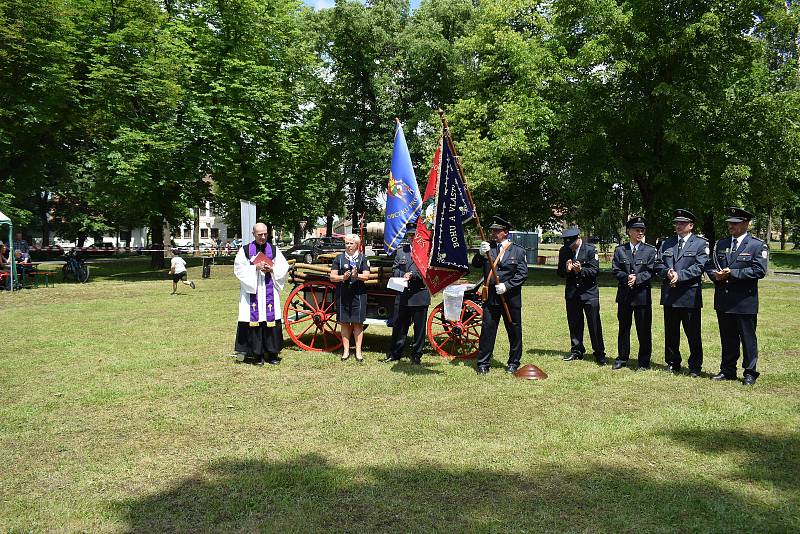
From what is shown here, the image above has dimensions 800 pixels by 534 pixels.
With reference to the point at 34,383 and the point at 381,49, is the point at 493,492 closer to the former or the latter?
the point at 34,383

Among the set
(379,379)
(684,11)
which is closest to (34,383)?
(379,379)

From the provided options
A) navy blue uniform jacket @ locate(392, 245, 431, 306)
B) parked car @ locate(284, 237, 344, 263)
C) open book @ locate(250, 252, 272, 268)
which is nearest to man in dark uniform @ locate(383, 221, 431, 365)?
navy blue uniform jacket @ locate(392, 245, 431, 306)

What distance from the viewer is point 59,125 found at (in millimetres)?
22859

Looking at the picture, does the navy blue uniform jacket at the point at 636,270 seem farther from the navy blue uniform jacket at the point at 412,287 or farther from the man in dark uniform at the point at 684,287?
the navy blue uniform jacket at the point at 412,287

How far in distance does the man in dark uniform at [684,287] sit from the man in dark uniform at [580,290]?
3.20 feet

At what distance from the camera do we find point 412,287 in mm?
8211

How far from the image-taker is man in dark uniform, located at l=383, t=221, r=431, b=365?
8203 mm

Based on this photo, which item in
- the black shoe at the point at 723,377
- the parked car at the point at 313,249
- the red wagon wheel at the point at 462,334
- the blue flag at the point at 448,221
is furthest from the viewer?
the parked car at the point at 313,249

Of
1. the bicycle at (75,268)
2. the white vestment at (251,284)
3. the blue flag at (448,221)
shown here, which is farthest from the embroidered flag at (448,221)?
the bicycle at (75,268)

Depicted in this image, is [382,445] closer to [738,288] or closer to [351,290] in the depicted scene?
[351,290]

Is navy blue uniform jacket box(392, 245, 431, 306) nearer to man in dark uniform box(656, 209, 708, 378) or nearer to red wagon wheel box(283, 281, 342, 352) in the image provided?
red wagon wheel box(283, 281, 342, 352)

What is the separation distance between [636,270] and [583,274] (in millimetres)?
736

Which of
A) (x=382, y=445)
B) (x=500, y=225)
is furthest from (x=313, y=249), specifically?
(x=382, y=445)

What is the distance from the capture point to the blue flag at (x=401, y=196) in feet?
31.2
